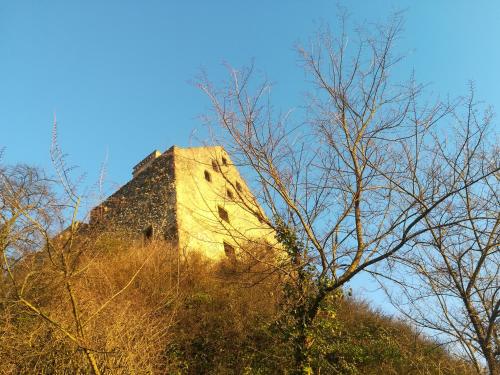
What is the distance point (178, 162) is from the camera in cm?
1405

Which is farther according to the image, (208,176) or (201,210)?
(208,176)

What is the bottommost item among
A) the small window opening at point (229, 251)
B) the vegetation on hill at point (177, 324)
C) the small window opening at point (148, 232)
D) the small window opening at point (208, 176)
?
the vegetation on hill at point (177, 324)

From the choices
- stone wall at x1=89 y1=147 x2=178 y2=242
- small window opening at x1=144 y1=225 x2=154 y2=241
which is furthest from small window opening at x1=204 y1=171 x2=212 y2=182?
small window opening at x1=144 y1=225 x2=154 y2=241

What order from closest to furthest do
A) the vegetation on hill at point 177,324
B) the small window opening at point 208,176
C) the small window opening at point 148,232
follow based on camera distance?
1. the vegetation on hill at point 177,324
2. the small window opening at point 148,232
3. the small window opening at point 208,176

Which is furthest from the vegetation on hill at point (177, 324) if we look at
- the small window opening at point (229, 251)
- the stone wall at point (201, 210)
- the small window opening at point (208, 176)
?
the small window opening at point (208, 176)

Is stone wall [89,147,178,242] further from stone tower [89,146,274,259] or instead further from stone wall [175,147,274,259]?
stone wall [175,147,274,259]

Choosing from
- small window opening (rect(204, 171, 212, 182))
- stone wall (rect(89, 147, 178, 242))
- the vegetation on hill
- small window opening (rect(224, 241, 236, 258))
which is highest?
small window opening (rect(204, 171, 212, 182))

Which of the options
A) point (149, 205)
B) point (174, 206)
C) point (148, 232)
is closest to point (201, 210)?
point (174, 206)

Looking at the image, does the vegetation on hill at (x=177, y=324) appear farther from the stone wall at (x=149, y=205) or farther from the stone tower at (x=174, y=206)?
the stone wall at (x=149, y=205)

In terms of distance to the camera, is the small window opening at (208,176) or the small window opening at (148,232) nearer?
the small window opening at (148,232)

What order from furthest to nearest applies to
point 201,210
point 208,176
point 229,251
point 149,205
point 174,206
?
point 208,176 < point 149,205 < point 174,206 < point 229,251 < point 201,210

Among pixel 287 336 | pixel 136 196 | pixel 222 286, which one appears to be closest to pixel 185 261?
pixel 222 286

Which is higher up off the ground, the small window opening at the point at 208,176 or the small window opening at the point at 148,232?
the small window opening at the point at 208,176

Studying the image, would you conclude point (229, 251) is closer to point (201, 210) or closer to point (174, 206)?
point (201, 210)
